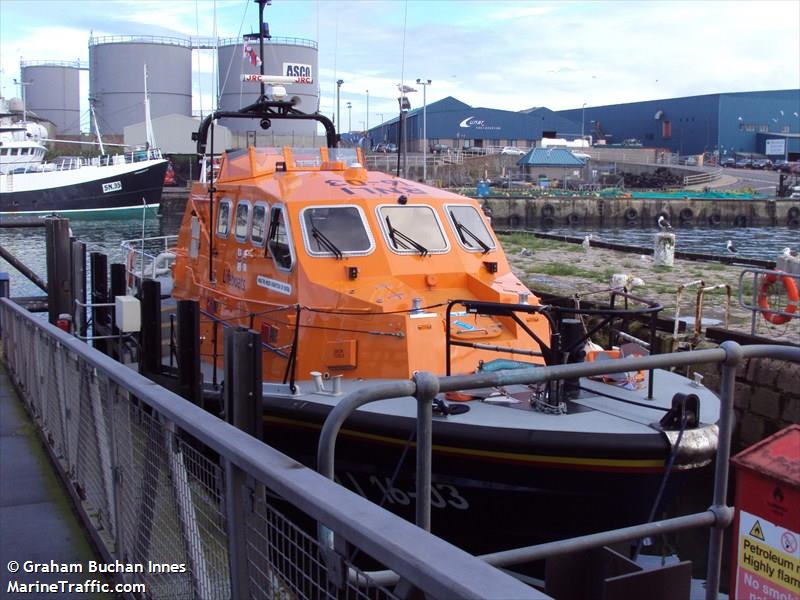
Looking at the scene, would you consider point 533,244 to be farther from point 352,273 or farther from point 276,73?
point 276,73

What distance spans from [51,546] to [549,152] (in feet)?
216

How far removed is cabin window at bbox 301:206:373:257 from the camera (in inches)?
298

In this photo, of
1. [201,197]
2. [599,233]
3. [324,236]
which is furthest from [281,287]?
[599,233]

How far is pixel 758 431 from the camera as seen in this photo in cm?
988

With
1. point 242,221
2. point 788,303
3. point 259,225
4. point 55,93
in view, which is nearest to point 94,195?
point 55,93

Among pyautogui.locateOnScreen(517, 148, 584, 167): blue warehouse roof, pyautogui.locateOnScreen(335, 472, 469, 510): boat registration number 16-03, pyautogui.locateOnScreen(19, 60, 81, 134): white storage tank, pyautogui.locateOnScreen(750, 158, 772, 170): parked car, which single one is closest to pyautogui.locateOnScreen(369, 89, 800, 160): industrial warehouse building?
pyautogui.locateOnScreen(750, 158, 772, 170): parked car

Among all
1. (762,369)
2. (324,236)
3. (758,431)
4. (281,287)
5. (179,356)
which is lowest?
(758,431)

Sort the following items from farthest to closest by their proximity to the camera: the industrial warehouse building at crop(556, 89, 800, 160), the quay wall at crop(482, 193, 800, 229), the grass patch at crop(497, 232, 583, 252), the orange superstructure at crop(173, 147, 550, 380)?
the industrial warehouse building at crop(556, 89, 800, 160), the quay wall at crop(482, 193, 800, 229), the grass patch at crop(497, 232, 583, 252), the orange superstructure at crop(173, 147, 550, 380)

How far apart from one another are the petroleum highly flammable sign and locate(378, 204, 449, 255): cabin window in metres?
4.73

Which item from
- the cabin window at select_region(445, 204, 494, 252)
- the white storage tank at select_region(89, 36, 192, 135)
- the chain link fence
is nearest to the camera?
the chain link fence

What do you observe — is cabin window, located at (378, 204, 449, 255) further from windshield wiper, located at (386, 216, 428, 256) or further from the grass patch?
the grass patch

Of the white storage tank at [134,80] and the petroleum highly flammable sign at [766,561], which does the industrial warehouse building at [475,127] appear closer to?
the white storage tank at [134,80]

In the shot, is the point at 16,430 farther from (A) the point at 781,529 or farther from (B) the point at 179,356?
(A) the point at 781,529

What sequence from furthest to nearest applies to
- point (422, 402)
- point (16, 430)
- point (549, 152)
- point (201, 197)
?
1. point (549, 152)
2. point (201, 197)
3. point (16, 430)
4. point (422, 402)
